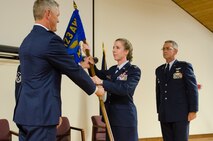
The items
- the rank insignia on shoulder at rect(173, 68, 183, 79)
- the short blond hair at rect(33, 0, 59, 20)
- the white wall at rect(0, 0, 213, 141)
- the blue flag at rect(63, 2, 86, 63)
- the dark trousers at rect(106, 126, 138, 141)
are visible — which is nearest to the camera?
the short blond hair at rect(33, 0, 59, 20)

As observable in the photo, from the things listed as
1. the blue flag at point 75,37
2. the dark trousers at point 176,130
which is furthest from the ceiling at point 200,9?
the blue flag at point 75,37

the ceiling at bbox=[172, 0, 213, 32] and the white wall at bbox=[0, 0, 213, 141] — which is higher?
the ceiling at bbox=[172, 0, 213, 32]

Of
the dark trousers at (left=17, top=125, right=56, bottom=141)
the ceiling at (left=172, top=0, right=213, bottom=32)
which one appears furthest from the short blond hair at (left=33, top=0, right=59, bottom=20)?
the ceiling at (left=172, top=0, right=213, bottom=32)

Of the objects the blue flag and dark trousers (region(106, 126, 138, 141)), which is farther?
the blue flag

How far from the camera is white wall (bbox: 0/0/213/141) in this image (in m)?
3.84

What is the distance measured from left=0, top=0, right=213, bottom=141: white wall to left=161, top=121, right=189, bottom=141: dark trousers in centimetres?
177

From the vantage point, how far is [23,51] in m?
1.60

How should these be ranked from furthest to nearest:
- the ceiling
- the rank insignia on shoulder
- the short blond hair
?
the ceiling, the rank insignia on shoulder, the short blond hair

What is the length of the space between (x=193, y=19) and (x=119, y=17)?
6.11ft

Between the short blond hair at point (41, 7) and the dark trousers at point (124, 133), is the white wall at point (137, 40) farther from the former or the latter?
the short blond hair at point (41, 7)

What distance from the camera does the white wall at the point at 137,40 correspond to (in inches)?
151

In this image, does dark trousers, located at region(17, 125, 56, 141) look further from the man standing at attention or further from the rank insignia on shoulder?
the rank insignia on shoulder

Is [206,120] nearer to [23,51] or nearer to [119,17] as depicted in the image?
[119,17]

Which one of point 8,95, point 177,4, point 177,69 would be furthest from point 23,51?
point 177,4
